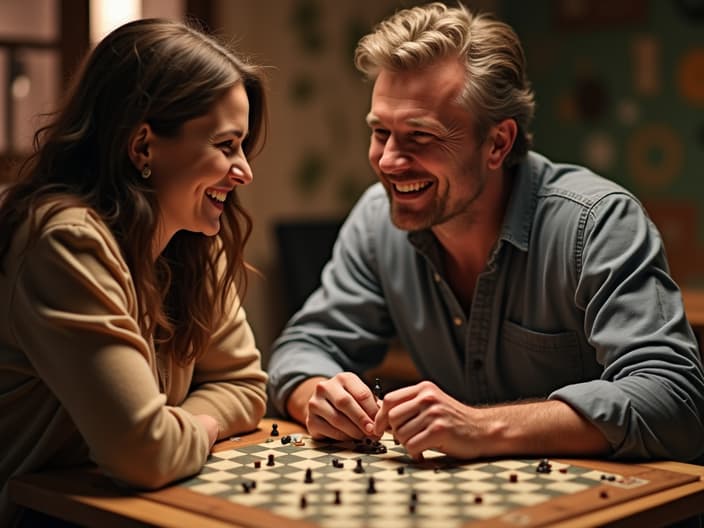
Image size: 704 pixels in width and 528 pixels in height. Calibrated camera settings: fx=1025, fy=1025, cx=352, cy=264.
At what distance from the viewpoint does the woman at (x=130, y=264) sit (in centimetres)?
151

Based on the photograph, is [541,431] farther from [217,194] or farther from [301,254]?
[301,254]

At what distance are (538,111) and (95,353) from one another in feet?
12.8

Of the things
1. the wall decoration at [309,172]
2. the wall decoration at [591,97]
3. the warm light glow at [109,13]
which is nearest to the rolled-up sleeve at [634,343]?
the warm light glow at [109,13]

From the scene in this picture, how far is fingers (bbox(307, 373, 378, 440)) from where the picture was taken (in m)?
1.81

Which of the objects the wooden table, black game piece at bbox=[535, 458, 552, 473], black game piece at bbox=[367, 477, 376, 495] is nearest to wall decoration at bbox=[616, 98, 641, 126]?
the wooden table

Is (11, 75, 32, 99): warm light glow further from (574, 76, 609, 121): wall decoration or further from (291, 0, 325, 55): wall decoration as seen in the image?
(574, 76, 609, 121): wall decoration

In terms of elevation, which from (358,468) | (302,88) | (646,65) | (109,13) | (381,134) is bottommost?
(302,88)

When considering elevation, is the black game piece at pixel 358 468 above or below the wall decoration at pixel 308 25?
below

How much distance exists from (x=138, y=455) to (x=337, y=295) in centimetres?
97

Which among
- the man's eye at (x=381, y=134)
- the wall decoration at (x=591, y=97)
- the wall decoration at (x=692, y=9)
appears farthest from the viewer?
the wall decoration at (x=591, y=97)

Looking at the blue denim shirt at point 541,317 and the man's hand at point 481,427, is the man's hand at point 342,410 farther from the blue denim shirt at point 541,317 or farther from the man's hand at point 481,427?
the blue denim shirt at point 541,317

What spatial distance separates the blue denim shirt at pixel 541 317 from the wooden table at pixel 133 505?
158mm

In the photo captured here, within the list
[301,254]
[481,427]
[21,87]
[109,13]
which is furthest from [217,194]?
[301,254]

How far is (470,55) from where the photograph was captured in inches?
88.8
